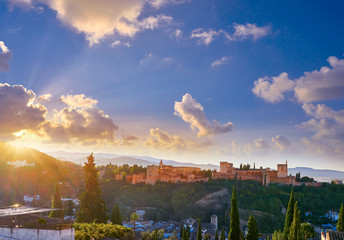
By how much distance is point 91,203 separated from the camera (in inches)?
698

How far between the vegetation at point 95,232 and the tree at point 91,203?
11.8 ft

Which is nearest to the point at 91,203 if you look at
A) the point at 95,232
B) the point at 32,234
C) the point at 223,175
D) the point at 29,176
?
the point at 95,232

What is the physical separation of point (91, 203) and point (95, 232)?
5.25 meters

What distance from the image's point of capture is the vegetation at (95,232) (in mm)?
Answer: 11969

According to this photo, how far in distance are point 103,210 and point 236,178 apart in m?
47.6

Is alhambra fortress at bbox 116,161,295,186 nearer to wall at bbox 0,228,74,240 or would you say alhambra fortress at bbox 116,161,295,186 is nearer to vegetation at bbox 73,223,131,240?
vegetation at bbox 73,223,131,240

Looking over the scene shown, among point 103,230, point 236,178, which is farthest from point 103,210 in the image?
point 236,178

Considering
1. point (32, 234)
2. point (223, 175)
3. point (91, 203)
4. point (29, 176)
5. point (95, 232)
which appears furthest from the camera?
point (223, 175)

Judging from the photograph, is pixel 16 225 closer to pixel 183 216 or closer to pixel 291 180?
pixel 183 216

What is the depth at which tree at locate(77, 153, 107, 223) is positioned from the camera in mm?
17531

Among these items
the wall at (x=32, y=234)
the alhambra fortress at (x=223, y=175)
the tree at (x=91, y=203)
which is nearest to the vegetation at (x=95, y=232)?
the wall at (x=32, y=234)

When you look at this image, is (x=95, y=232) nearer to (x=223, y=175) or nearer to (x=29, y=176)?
(x=223, y=175)

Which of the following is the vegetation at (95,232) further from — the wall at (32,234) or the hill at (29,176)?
the hill at (29,176)

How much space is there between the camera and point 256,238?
17422mm
